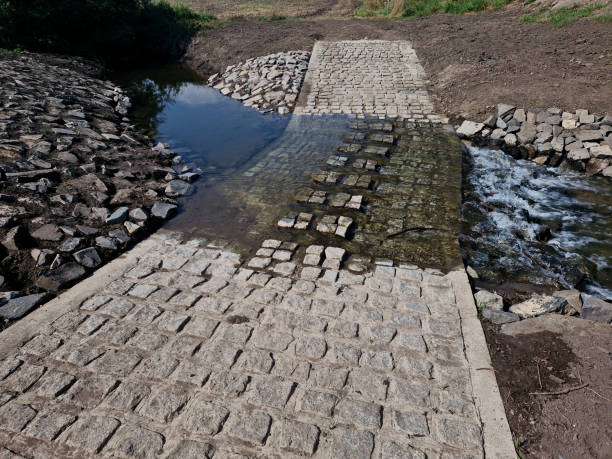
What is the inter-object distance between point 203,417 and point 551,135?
9.29 m

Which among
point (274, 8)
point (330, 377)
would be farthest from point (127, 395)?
point (274, 8)

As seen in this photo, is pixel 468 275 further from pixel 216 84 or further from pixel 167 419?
pixel 216 84

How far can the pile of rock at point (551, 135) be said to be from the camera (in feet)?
26.5

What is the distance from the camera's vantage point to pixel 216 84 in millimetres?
15023

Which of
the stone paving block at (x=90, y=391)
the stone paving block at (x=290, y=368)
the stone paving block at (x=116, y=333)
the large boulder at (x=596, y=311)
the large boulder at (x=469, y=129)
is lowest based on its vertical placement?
the stone paving block at (x=90, y=391)

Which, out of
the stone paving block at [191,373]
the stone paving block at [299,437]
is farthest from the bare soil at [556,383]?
the stone paving block at [191,373]

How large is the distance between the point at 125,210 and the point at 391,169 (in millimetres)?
5016

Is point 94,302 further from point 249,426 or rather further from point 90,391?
point 249,426

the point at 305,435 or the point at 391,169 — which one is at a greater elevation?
the point at 391,169

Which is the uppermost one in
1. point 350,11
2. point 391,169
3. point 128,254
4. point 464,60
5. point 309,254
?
point 350,11

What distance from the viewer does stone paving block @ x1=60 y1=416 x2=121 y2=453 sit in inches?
114

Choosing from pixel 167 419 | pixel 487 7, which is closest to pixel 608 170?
pixel 167 419

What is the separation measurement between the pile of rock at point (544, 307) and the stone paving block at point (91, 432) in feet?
12.4

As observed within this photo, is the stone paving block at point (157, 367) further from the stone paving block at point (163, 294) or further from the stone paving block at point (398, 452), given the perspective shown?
the stone paving block at point (398, 452)
